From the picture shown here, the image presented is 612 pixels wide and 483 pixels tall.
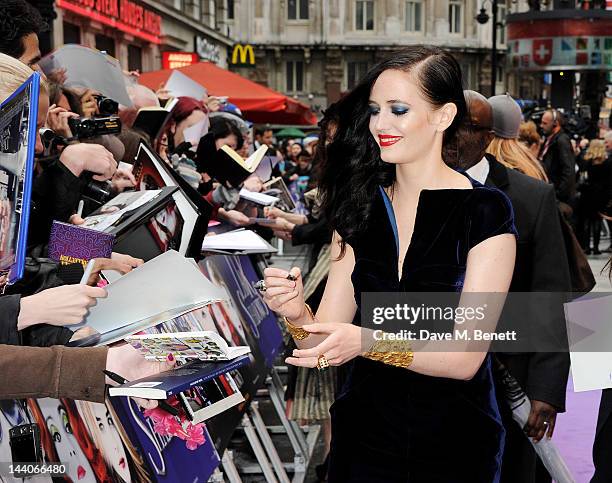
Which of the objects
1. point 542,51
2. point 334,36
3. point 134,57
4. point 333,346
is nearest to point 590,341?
point 333,346

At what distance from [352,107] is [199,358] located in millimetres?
1113

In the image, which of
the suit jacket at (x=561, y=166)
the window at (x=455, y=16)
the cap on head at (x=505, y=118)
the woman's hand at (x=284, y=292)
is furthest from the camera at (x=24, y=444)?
the window at (x=455, y=16)

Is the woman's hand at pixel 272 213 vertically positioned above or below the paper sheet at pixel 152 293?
below

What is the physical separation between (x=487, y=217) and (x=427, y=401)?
565 millimetres

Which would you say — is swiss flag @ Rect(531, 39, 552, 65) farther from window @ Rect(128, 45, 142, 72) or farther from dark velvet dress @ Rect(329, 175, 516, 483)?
dark velvet dress @ Rect(329, 175, 516, 483)

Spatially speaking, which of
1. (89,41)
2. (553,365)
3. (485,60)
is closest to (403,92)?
(553,365)

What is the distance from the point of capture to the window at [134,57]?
25.1m

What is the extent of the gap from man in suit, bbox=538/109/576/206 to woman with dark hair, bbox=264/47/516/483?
9.88 meters

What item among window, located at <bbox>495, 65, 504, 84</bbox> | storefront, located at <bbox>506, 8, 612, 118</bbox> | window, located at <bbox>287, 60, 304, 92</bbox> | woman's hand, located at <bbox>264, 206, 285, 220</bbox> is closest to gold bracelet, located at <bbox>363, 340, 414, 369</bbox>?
woman's hand, located at <bbox>264, 206, 285, 220</bbox>

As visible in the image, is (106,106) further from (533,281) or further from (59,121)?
(533,281)

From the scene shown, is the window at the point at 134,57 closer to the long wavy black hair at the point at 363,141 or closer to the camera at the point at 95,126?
the camera at the point at 95,126

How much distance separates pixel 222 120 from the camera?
23.9 ft

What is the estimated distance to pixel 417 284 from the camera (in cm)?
271

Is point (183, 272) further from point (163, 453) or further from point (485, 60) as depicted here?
point (485, 60)
